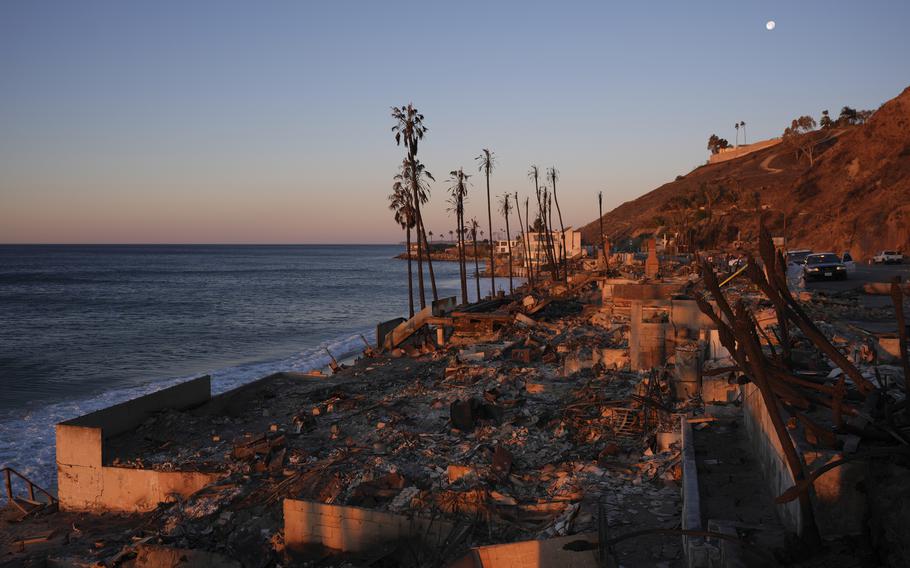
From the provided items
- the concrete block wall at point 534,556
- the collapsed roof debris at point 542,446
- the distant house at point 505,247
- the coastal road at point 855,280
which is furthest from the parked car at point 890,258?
the distant house at point 505,247

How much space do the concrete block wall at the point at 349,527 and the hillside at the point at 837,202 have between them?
32.8 metres

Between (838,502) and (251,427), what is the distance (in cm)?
1395

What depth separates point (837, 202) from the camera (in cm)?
6394

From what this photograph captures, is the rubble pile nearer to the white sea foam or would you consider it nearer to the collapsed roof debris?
the collapsed roof debris

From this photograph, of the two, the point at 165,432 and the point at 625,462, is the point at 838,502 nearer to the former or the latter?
the point at 625,462

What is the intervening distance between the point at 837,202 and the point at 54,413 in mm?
67869

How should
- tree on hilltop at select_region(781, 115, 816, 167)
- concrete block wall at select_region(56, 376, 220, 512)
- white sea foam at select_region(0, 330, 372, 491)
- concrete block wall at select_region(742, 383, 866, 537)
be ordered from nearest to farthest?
concrete block wall at select_region(742, 383, 866, 537)
concrete block wall at select_region(56, 376, 220, 512)
white sea foam at select_region(0, 330, 372, 491)
tree on hilltop at select_region(781, 115, 816, 167)

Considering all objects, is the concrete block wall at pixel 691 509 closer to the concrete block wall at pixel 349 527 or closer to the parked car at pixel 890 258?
the concrete block wall at pixel 349 527

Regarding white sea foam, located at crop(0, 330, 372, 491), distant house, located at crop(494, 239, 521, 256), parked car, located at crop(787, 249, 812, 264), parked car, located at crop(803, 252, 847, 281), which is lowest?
white sea foam, located at crop(0, 330, 372, 491)

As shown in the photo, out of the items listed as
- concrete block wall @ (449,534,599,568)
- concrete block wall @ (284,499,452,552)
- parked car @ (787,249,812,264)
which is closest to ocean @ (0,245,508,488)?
concrete block wall @ (284,499,452,552)

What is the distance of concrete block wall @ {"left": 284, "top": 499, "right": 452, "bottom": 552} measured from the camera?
8.34m

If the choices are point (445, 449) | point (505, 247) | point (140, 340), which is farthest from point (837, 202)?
point (505, 247)

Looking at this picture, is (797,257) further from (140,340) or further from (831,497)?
(140,340)

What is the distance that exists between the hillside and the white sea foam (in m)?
26.4
